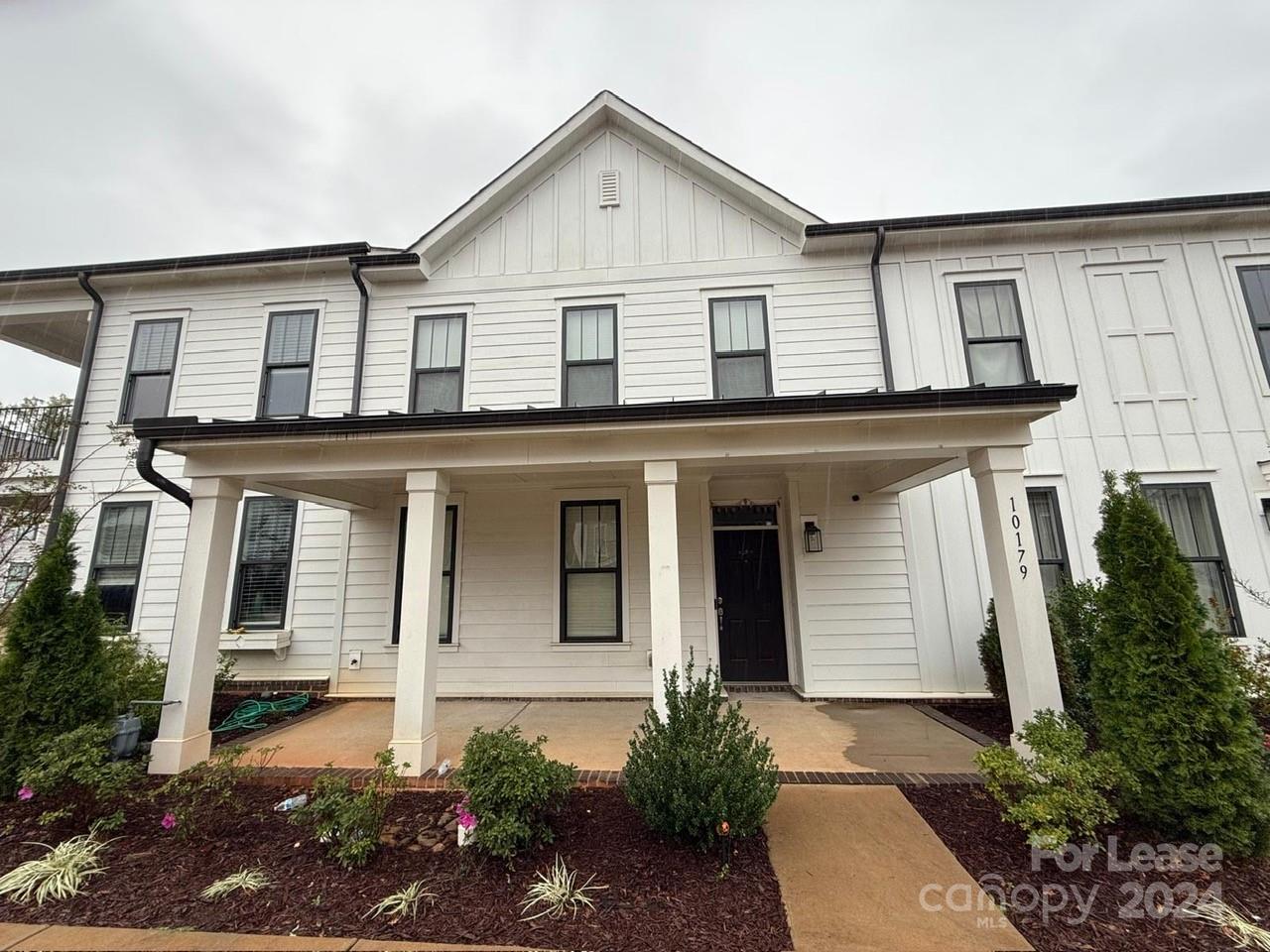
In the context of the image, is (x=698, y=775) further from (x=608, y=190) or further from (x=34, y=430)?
(x=34, y=430)

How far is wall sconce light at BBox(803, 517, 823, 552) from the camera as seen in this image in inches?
250

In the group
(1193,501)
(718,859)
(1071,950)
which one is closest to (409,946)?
(718,859)

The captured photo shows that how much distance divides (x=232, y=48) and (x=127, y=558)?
23.5ft

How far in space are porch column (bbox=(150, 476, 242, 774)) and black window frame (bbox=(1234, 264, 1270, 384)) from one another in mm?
11816

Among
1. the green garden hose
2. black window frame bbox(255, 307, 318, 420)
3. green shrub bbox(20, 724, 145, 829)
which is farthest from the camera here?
black window frame bbox(255, 307, 318, 420)

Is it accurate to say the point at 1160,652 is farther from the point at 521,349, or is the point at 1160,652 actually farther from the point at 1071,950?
the point at 521,349

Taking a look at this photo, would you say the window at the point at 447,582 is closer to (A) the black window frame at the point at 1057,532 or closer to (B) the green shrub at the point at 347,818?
(B) the green shrub at the point at 347,818

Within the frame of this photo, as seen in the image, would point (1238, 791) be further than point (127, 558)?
No

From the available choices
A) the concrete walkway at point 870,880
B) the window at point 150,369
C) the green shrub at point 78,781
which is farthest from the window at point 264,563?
the concrete walkway at point 870,880

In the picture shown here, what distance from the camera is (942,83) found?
→ 9469mm

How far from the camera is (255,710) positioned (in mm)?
5758

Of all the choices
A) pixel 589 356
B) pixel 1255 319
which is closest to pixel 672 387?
pixel 589 356

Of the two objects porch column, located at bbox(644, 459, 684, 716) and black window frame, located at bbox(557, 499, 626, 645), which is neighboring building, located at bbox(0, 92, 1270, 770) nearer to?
black window frame, located at bbox(557, 499, 626, 645)

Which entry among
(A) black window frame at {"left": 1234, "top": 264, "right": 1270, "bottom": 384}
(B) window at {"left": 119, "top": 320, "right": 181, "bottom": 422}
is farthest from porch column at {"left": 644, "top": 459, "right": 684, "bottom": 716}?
(A) black window frame at {"left": 1234, "top": 264, "right": 1270, "bottom": 384}
